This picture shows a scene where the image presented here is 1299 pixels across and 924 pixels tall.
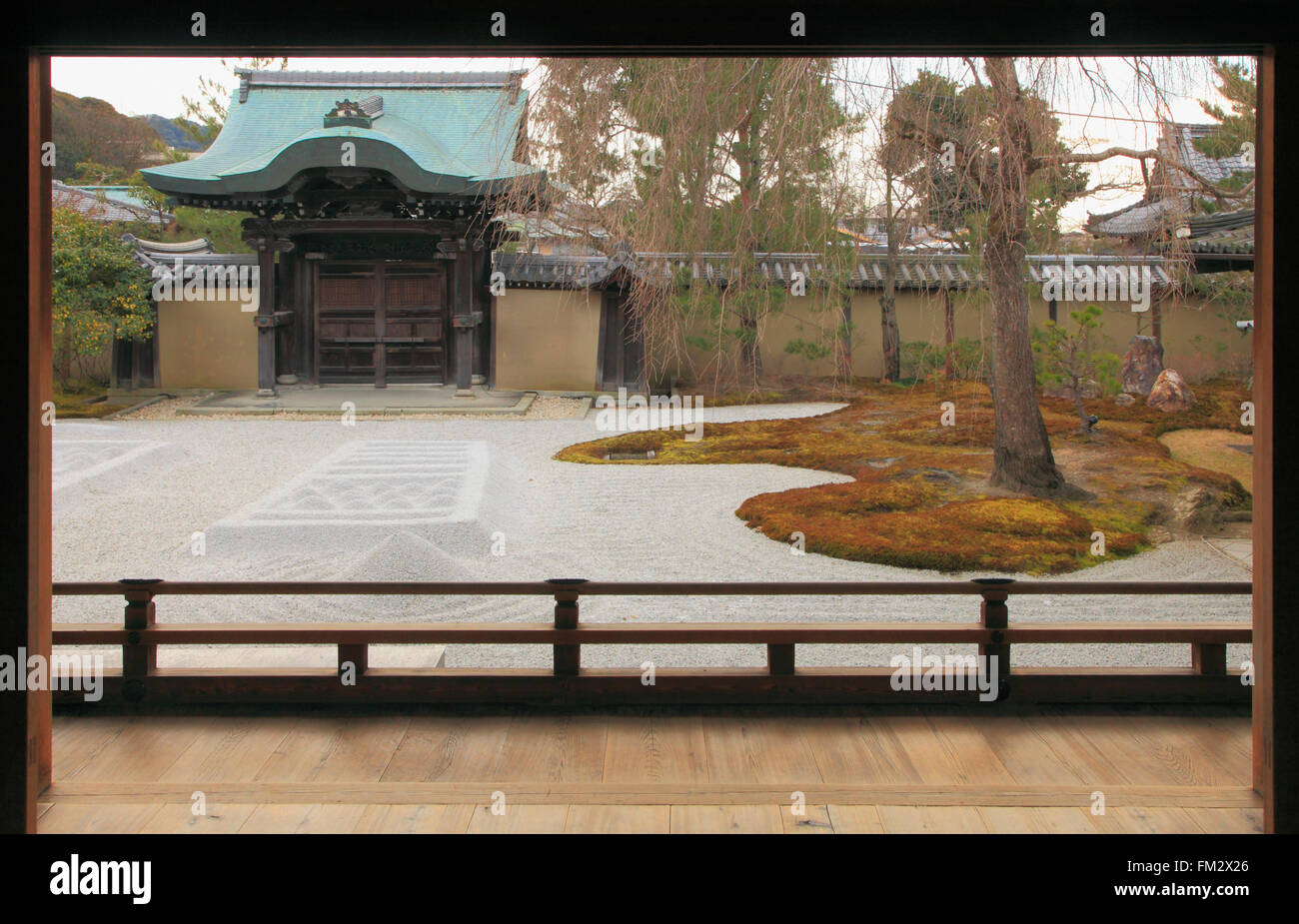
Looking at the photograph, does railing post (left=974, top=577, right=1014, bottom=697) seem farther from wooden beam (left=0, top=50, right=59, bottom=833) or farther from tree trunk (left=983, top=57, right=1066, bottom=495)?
tree trunk (left=983, top=57, right=1066, bottom=495)

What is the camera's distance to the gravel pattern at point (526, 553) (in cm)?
595

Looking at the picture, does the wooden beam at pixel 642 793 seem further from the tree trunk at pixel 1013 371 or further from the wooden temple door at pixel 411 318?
the wooden temple door at pixel 411 318

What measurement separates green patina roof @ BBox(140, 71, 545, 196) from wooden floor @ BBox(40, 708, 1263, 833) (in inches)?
380

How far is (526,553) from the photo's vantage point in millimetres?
7199

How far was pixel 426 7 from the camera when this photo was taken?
2363 mm

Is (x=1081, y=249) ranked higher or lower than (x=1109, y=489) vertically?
higher

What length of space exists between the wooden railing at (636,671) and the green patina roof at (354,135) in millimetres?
9304

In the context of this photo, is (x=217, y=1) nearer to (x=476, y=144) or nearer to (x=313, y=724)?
(x=313, y=724)

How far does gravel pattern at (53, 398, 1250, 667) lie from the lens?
5945mm

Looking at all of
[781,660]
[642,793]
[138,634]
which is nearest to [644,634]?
[781,660]

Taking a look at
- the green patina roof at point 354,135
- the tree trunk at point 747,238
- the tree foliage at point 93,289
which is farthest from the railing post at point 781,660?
the tree foliage at point 93,289

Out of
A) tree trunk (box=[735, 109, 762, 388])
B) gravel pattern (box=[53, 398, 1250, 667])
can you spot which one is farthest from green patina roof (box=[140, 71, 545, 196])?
gravel pattern (box=[53, 398, 1250, 667])
